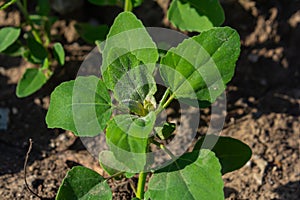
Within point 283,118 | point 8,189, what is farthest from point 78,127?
point 283,118

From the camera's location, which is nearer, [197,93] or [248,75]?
[197,93]

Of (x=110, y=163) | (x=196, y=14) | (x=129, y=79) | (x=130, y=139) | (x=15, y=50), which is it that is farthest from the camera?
(x=15, y=50)

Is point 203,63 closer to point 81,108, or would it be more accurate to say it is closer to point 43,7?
point 81,108

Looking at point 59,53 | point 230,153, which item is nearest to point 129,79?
point 230,153

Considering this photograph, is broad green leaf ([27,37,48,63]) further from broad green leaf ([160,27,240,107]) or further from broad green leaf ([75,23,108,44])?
broad green leaf ([160,27,240,107])

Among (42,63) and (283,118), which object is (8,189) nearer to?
(42,63)

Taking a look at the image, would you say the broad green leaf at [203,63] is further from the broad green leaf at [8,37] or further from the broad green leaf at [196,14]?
the broad green leaf at [8,37]

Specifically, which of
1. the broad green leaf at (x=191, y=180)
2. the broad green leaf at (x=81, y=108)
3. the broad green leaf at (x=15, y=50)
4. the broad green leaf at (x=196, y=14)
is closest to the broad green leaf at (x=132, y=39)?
the broad green leaf at (x=81, y=108)
